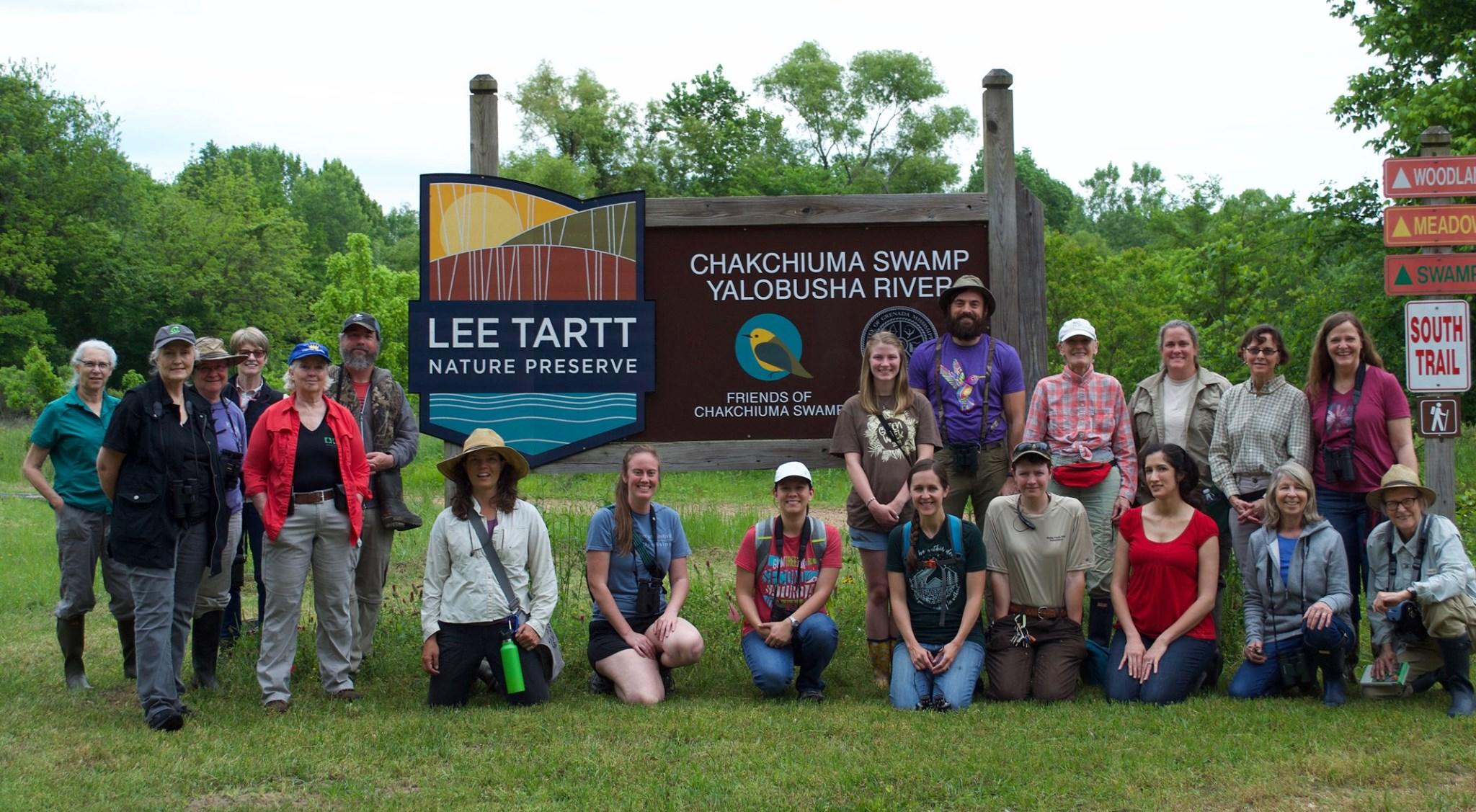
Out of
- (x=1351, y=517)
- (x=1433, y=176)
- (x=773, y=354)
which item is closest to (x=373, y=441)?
(x=773, y=354)

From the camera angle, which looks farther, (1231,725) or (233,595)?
(233,595)

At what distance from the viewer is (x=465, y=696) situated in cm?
625

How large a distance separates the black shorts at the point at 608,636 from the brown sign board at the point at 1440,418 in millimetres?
4328

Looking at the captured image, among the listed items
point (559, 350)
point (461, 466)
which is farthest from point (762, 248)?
point (461, 466)

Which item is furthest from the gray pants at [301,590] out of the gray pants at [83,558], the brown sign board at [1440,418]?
the brown sign board at [1440,418]

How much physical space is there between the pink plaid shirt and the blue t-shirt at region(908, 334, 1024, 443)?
0.24 metres

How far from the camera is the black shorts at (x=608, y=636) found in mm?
6367

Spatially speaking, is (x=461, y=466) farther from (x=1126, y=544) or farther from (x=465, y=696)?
(x=1126, y=544)

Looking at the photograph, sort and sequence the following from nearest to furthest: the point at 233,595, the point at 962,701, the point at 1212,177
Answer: the point at 962,701 → the point at 233,595 → the point at 1212,177

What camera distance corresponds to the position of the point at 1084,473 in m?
6.56

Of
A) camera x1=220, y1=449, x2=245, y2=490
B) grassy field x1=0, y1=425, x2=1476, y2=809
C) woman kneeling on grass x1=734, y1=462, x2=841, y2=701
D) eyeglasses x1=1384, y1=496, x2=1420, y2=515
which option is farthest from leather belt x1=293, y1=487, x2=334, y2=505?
eyeglasses x1=1384, y1=496, x2=1420, y2=515

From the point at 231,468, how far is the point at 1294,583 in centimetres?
519

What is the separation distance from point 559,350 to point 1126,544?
11.1ft

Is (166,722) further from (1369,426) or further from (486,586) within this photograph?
(1369,426)
